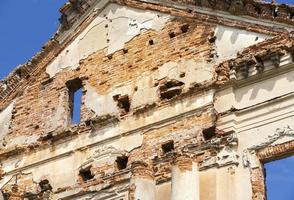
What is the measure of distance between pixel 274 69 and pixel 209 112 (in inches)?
42.3

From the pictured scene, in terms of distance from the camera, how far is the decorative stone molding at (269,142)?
9945 mm

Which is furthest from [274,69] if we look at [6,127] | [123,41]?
[6,127]

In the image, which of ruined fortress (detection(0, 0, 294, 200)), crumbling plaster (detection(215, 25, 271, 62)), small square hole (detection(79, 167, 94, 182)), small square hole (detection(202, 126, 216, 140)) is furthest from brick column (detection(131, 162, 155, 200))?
crumbling plaster (detection(215, 25, 271, 62))

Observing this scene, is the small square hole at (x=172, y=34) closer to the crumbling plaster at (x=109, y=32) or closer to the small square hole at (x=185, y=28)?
the small square hole at (x=185, y=28)

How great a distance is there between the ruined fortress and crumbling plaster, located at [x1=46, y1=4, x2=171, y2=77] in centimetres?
2

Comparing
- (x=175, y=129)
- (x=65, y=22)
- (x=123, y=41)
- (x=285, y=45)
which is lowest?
(x=175, y=129)

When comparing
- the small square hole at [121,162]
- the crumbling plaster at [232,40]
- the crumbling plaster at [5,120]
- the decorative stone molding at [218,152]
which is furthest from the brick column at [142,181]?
the crumbling plaster at [5,120]

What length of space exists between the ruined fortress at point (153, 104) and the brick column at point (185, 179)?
0.02m

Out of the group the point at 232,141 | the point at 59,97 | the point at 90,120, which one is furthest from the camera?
the point at 59,97

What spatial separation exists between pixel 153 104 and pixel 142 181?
142cm

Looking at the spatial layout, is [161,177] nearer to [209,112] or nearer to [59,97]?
[209,112]

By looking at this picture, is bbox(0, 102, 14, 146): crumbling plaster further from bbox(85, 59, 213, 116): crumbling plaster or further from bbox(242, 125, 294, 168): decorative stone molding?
bbox(242, 125, 294, 168): decorative stone molding

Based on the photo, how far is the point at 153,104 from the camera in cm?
1130

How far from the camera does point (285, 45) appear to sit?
10539 mm
